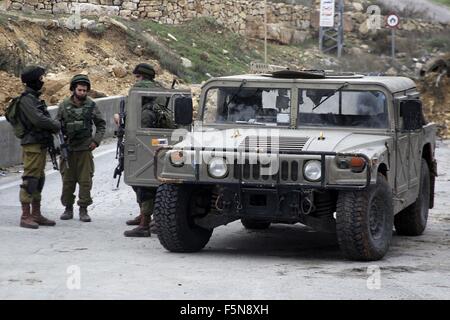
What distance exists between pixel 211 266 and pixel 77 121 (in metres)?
3.34

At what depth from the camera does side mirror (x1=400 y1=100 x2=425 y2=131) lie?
442 inches

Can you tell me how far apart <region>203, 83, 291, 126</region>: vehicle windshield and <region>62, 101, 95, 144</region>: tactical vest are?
172 centimetres

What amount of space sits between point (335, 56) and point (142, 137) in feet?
120

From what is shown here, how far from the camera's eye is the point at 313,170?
9.98 meters

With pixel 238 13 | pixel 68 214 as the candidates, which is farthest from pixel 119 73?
pixel 68 214

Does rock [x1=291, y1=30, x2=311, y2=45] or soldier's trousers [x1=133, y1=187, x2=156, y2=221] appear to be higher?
rock [x1=291, y1=30, x2=311, y2=45]

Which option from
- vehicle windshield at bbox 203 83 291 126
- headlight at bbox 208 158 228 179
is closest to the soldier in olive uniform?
vehicle windshield at bbox 203 83 291 126

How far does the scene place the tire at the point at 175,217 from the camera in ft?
34.5

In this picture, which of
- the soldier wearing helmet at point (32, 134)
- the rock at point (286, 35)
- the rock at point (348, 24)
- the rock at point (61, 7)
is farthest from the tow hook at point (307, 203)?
the rock at point (348, 24)

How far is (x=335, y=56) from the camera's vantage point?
48000mm

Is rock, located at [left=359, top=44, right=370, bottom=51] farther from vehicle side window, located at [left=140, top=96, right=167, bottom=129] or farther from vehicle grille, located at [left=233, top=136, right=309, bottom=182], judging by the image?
vehicle grille, located at [left=233, top=136, right=309, bottom=182]

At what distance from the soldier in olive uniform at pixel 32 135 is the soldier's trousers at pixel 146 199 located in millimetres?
1165

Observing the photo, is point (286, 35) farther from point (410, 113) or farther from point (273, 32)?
point (410, 113)

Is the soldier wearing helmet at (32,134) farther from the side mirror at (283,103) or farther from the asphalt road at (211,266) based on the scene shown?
the side mirror at (283,103)
